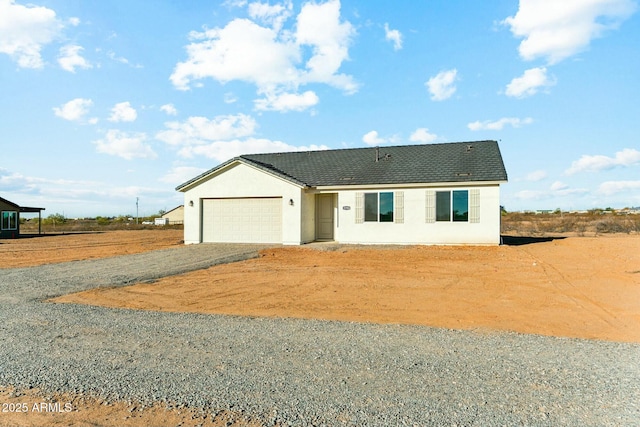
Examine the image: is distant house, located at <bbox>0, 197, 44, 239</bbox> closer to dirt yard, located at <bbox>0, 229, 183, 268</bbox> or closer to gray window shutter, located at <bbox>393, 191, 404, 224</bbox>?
dirt yard, located at <bbox>0, 229, 183, 268</bbox>

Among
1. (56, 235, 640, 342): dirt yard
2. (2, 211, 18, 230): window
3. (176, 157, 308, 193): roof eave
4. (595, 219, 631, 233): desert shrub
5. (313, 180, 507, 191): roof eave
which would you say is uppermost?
(176, 157, 308, 193): roof eave

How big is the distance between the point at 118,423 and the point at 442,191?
16.3 m

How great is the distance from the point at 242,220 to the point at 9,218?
2339 centimetres

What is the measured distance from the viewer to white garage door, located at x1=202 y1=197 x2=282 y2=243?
1891 centimetres

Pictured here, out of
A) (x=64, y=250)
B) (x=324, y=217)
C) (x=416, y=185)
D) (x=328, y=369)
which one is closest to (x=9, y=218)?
(x=64, y=250)

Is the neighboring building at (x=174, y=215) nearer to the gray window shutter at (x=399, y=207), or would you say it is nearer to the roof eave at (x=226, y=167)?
the roof eave at (x=226, y=167)

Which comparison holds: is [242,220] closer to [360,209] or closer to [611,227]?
[360,209]

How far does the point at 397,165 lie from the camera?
64.6 ft

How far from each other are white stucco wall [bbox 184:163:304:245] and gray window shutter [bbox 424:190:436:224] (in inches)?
227

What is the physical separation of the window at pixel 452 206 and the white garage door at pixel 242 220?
7.44 m

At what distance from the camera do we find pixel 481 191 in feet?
55.4

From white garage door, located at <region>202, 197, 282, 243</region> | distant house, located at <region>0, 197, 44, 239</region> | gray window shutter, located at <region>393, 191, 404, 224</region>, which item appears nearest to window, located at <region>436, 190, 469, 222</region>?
gray window shutter, located at <region>393, 191, 404, 224</region>

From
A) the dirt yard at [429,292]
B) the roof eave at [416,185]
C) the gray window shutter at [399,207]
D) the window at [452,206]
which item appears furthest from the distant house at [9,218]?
the window at [452,206]

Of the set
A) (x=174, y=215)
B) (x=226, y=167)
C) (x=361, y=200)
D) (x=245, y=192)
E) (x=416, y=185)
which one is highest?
(x=226, y=167)
